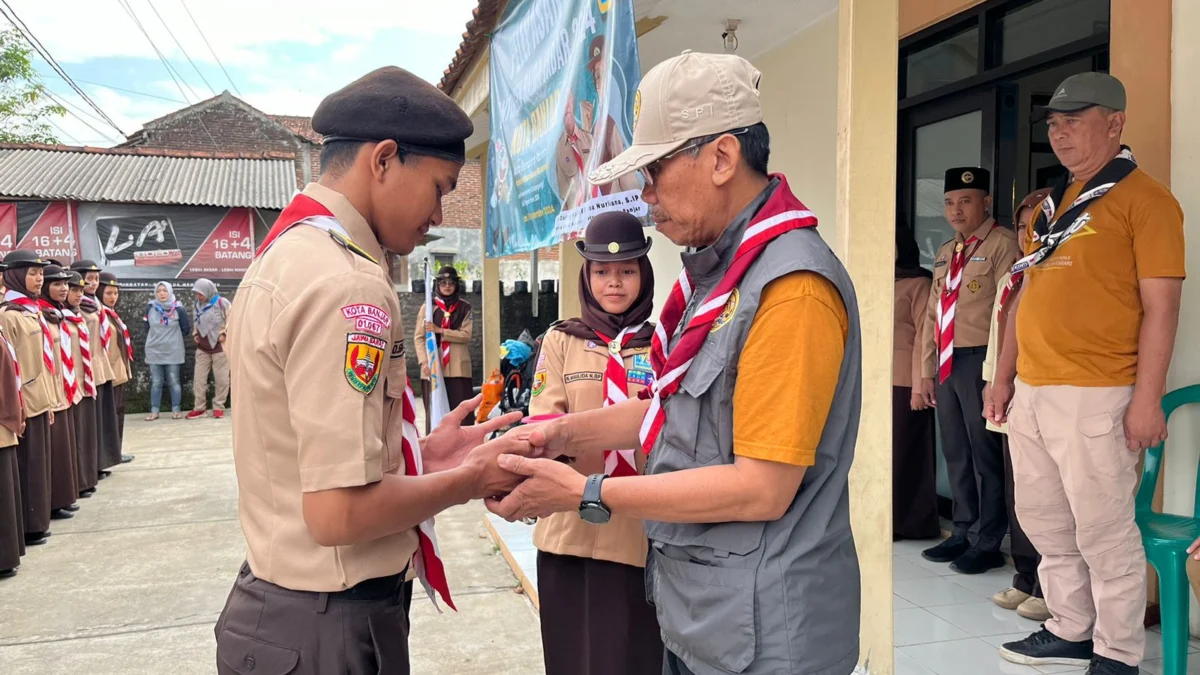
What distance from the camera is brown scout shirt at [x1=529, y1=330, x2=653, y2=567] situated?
250 cm

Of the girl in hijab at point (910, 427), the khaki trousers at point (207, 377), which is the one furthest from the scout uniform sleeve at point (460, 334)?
the girl in hijab at point (910, 427)

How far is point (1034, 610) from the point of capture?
150 inches

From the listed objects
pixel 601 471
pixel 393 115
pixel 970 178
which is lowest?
pixel 601 471

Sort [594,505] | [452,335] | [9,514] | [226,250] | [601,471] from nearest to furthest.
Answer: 1. [594,505]
2. [601,471]
3. [9,514]
4. [452,335]
5. [226,250]

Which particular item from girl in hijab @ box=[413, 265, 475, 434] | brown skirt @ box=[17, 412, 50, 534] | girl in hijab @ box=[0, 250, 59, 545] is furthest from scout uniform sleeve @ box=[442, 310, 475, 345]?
brown skirt @ box=[17, 412, 50, 534]

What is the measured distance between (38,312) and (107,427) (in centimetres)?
228

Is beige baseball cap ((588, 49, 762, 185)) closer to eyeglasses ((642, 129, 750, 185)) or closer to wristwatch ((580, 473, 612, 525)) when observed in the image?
eyeglasses ((642, 129, 750, 185))

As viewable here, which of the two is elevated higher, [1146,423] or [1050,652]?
[1146,423]

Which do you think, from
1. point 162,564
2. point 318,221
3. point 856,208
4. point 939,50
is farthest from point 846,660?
point 162,564

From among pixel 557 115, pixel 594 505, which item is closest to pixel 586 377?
pixel 594 505

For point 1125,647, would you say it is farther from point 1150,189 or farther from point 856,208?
point 856,208

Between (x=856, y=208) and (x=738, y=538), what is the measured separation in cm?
166

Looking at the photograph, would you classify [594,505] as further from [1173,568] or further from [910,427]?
[910,427]

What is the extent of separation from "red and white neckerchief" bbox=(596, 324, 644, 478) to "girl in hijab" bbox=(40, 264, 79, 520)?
19.1ft
